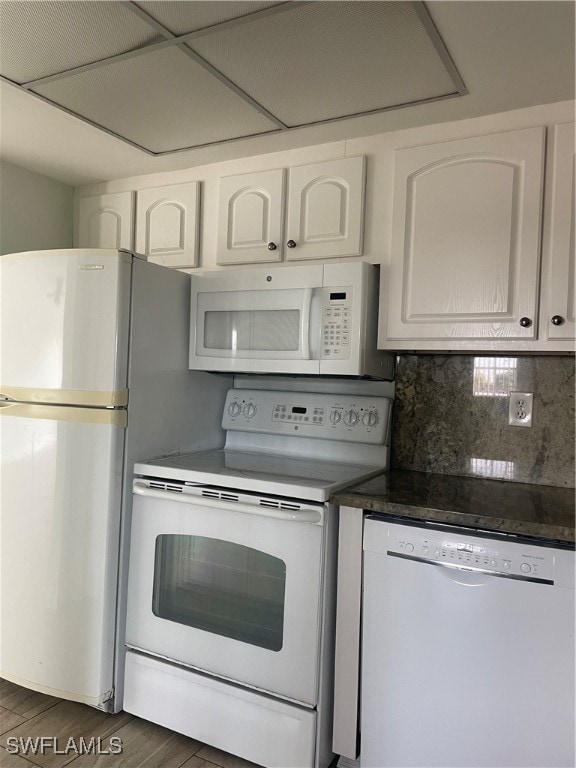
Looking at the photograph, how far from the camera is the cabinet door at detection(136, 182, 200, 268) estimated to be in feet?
7.75

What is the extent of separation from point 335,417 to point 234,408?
0.46 meters

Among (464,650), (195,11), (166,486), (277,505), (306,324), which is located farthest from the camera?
(306,324)

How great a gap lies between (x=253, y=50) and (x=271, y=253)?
2.52ft

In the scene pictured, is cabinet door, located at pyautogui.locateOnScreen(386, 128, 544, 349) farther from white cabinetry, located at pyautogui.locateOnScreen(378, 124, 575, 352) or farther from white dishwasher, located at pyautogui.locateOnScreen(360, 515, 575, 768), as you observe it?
white dishwasher, located at pyautogui.locateOnScreen(360, 515, 575, 768)

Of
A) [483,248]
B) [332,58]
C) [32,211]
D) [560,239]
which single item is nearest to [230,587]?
[483,248]

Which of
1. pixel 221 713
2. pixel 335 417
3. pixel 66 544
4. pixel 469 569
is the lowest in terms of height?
pixel 221 713

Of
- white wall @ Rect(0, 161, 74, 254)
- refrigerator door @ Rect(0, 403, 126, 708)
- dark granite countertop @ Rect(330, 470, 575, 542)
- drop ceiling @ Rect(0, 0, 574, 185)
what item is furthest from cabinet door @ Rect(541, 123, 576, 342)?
white wall @ Rect(0, 161, 74, 254)

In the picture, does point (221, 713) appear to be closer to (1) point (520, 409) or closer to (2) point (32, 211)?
(1) point (520, 409)

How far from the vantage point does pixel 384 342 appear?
1.97 metres

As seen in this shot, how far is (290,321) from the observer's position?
2.05 metres

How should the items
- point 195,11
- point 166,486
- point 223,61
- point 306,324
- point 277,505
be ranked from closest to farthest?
point 195,11, point 223,61, point 277,505, point 166,486, point 306,324

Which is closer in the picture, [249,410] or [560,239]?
[560,239]

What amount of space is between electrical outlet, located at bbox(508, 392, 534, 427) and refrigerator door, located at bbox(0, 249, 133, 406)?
134cm

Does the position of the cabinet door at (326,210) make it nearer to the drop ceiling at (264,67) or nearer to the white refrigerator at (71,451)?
the drop ceiling at (264,67)
